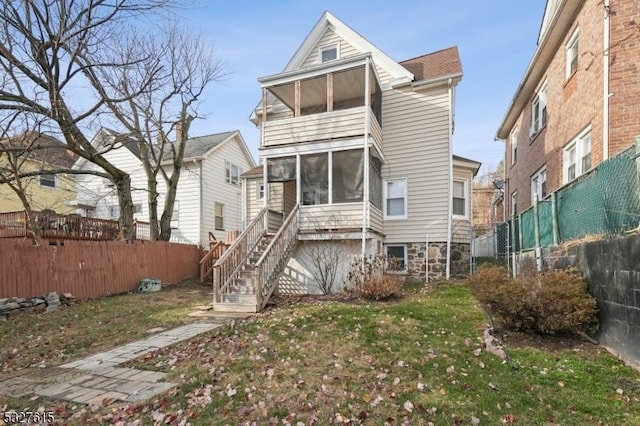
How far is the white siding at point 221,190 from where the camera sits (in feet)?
68.3

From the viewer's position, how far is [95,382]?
15.0 feet

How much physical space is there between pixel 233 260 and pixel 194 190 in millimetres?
12215

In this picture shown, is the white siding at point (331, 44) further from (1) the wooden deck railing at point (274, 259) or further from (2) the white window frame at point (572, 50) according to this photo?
(1) the wooden deck railing at point (274, 259)

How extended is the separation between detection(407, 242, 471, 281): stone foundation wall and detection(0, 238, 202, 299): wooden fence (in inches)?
384

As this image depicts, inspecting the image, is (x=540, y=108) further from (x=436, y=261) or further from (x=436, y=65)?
(x=436, y=261)

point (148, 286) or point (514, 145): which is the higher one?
point (514, 145)

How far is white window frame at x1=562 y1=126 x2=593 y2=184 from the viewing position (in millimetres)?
8859

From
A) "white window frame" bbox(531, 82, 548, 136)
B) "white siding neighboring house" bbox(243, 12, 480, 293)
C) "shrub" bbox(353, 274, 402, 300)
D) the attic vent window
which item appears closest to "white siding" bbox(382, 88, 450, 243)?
"white siding neighboring house" bbox(243, 12, 480, 293)

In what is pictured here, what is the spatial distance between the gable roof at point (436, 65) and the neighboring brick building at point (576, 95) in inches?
96.5

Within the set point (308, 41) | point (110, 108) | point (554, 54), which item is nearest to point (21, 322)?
point (110, 108)

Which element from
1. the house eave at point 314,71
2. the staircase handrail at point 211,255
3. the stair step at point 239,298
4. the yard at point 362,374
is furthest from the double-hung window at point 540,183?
the staircase handrail at point 211,255

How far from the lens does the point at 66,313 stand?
9.32 metres

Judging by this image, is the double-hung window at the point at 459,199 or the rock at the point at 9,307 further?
the double-hung window at the point at 459,199

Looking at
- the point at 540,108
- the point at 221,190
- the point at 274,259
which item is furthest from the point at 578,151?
the point at 221,190
